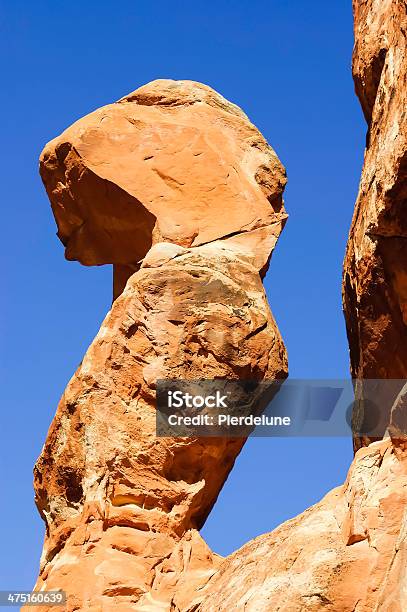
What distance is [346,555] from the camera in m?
9.53

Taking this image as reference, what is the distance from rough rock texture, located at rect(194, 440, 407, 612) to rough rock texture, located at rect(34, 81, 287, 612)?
1.74 metres

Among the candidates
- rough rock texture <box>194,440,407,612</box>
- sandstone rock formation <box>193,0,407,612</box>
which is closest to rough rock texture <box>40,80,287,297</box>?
sandstone rock formation <box>193,0,407,612</box>

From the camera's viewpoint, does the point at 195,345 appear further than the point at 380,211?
Yes

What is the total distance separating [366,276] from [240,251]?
339 centimetres

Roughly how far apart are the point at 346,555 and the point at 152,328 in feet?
14.8

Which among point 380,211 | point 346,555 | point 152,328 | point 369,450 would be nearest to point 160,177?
point 152,328

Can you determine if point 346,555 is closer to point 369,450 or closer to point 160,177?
point 369,450

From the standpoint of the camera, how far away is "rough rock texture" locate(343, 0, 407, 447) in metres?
10.4

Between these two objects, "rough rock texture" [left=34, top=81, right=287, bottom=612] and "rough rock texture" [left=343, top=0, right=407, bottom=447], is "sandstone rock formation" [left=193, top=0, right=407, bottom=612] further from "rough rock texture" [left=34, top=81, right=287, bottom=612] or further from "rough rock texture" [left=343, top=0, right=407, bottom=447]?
"rough rock texture" [left=34, top=81, right=287, bottom=612]

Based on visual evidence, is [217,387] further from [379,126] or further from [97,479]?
[379,126]

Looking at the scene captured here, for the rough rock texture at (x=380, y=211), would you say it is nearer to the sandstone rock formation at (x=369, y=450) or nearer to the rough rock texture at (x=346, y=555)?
the sandstone rock formation at (x=369, y=450)

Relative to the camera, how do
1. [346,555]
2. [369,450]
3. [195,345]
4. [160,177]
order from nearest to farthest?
[346,555] < [369,450] < [195,345] < [160,177]

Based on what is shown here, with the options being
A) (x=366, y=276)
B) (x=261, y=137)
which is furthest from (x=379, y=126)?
(x=261, y=137)

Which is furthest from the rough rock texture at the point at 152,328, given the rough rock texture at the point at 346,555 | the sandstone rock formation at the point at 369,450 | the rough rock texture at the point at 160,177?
the rough rock texture at the point at 346,555
